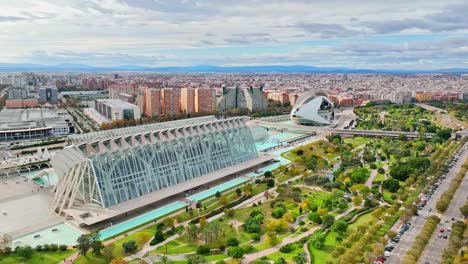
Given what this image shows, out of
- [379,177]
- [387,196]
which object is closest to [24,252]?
[387,196]

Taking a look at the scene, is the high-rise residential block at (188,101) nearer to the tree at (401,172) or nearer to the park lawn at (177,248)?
the tree at (401,172)

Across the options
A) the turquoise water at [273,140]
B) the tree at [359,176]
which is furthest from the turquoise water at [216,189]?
the turquoise water at [273,140]

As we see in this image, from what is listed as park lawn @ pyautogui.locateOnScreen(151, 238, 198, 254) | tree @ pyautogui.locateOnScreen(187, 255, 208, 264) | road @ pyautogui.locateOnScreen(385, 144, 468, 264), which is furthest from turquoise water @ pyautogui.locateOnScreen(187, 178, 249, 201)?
road @ pyautogui.locateOnScreen(385, 144, 468, 264)

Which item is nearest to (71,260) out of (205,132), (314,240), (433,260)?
(314,240)

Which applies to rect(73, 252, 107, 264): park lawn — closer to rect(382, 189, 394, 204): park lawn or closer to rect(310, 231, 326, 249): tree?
rect(310, 231, 326, 249): tree

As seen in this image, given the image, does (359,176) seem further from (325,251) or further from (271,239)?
(271,239)

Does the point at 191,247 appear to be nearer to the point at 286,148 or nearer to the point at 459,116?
the point at 286,148

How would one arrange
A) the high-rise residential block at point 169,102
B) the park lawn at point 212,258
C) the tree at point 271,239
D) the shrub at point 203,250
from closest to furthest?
the park lawn at point 212,258 → the shrub at point 203,250 → the tree at point 271,239 → the high-rise residential block at point 169,102
